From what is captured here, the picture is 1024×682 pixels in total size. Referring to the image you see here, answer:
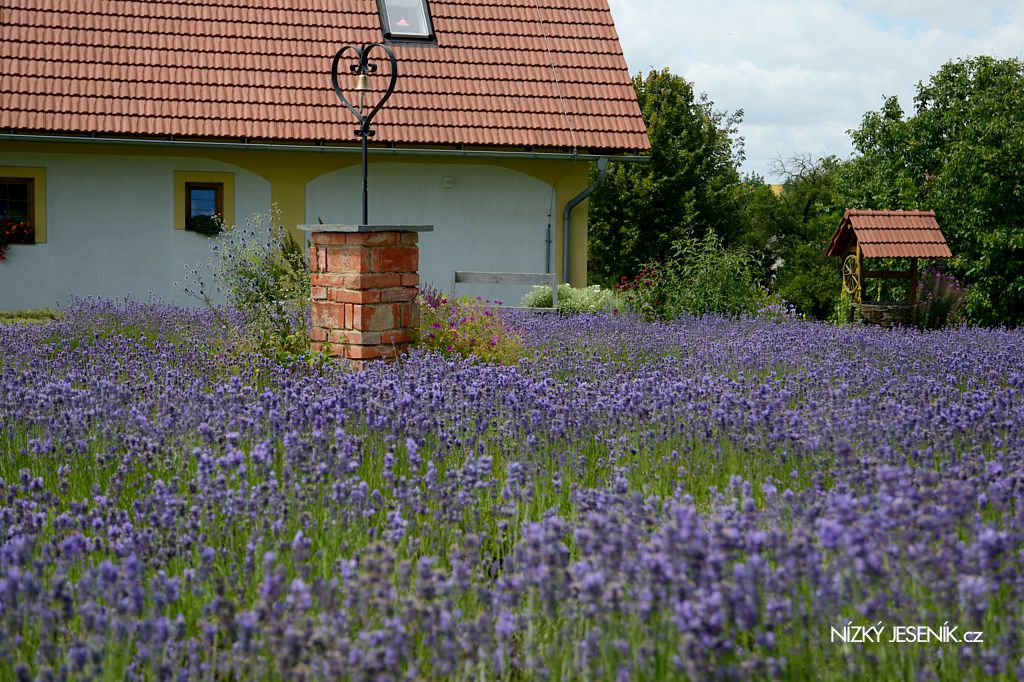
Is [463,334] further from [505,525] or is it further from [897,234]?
[897,234]

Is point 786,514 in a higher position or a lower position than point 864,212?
lower

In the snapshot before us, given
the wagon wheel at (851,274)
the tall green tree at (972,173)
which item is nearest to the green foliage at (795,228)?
the tall green tree at (972,173)

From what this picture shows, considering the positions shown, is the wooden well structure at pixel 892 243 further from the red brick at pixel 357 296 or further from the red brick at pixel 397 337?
the red brick at pixel 357 296

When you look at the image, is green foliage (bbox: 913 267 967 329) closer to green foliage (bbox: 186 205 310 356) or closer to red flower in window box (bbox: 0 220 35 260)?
green foliage (bbox: 186 205 310 356)

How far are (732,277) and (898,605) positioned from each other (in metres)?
12.2

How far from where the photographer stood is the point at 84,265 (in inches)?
586

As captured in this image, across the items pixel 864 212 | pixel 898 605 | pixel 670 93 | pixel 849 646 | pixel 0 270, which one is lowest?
pixel 849 646

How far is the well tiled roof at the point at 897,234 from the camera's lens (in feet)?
51.7

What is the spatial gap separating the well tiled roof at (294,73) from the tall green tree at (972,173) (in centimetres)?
785

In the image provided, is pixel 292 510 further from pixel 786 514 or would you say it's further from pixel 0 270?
pixel 0 270

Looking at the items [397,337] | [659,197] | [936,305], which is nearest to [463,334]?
[397,337]

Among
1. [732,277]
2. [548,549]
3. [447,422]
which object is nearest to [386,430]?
[447,422]

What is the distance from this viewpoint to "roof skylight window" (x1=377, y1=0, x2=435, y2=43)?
53.6ft

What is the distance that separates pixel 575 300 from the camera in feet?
45.6
